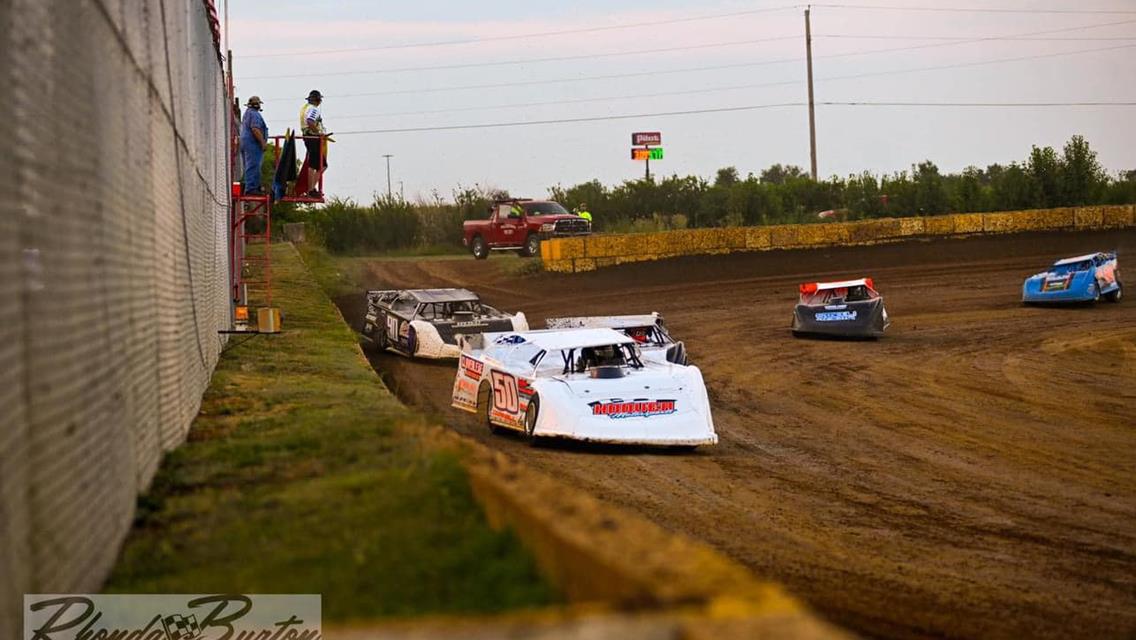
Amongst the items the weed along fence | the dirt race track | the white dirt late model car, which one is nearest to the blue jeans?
the dirt race track

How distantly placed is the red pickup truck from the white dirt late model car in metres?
25.4

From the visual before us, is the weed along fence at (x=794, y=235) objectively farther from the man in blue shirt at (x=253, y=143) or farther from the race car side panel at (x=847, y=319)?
the man in blue shirt at (x=253, y=143)

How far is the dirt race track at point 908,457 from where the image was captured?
9.00 meters

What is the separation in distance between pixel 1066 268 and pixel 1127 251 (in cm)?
994

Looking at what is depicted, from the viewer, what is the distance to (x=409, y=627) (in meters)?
3.62

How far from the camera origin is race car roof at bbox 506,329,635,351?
16.0 m

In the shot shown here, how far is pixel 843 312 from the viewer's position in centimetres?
2697

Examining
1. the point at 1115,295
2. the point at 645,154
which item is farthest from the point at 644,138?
the point at 1115,295

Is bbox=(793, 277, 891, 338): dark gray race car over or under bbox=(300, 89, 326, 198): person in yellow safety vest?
under

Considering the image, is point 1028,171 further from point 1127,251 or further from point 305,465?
point 305,465

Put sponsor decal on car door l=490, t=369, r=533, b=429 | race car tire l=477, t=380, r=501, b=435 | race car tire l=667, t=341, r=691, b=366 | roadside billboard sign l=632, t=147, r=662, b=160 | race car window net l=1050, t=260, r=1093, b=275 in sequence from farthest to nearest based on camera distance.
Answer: roadside billboard sign l=632, t=147, r=662, b=160 < race car window net l=1050, t=260, r=1093, b=275 < race car tire l=667, t=341, r=691, b=366 < race car tire l=477, t=380, r=501, b=435 < sponsor decal on car door l=490, t=369, r=533, b=429

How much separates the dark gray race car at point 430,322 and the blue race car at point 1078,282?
13.7 metres

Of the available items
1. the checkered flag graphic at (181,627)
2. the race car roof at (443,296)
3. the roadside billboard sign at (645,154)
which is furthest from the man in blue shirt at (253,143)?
the roadside billboard sign at (645,154)

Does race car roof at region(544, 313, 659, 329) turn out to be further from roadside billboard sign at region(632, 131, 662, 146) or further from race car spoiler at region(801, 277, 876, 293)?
roadside billboard sign at region(632, 131, 662, 146)
